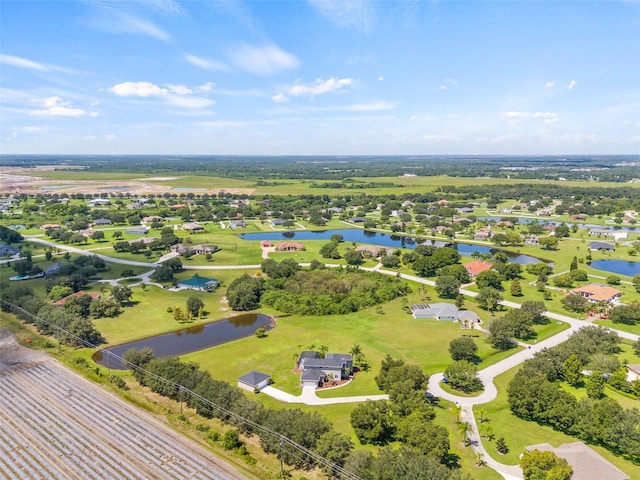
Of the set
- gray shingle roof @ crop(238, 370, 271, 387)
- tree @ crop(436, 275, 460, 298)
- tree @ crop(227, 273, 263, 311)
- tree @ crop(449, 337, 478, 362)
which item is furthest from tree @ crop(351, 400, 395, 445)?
tree @ crop(436, 275, 460, 298)

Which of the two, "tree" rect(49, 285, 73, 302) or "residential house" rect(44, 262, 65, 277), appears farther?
"residential house" rect(44, 262, 65, 277)

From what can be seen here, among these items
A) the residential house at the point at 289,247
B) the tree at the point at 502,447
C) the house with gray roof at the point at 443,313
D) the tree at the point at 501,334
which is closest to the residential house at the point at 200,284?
the residential house at the point at 289,247

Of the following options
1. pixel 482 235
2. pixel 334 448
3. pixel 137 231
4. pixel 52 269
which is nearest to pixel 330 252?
pixel 482 235

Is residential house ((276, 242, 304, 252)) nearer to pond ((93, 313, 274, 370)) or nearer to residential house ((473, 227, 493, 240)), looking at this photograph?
pond ((93, 313, 274, 370))

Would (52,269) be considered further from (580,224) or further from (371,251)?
(580,224)

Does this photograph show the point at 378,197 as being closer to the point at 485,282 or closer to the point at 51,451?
the point at 485,282

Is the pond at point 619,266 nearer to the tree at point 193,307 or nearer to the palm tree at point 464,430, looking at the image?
the palm tree at point 464,430
